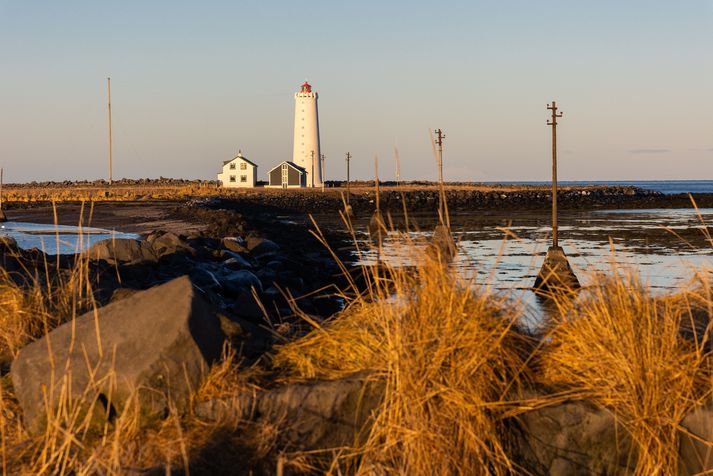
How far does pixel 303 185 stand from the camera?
86.1 m

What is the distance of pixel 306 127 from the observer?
85188 millimetres

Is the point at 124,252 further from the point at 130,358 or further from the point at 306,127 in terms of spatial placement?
the point at 306,127

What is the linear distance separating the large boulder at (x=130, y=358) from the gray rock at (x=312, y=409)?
0.25 m

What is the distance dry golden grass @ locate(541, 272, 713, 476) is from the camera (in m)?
4.43

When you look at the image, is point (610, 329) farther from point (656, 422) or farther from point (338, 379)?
point (338, 379)

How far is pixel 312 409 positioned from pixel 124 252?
11.3 m

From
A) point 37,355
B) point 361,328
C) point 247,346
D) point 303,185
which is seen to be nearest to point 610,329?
point 361,328

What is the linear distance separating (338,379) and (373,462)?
554 mm

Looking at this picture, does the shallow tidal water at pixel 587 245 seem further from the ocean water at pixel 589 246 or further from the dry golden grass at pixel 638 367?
the dry golden grass at pixel 638 367

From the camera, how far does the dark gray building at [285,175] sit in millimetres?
84000

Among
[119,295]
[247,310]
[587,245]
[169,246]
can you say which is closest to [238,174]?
[587,245]

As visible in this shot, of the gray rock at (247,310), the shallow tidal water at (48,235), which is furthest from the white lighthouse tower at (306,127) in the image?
the gray rock at (247,310)

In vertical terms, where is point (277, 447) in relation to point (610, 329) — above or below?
below

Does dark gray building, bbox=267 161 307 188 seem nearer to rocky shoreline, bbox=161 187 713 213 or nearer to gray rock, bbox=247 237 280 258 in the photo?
rocky shoreline, bbox=161 187 713 213
